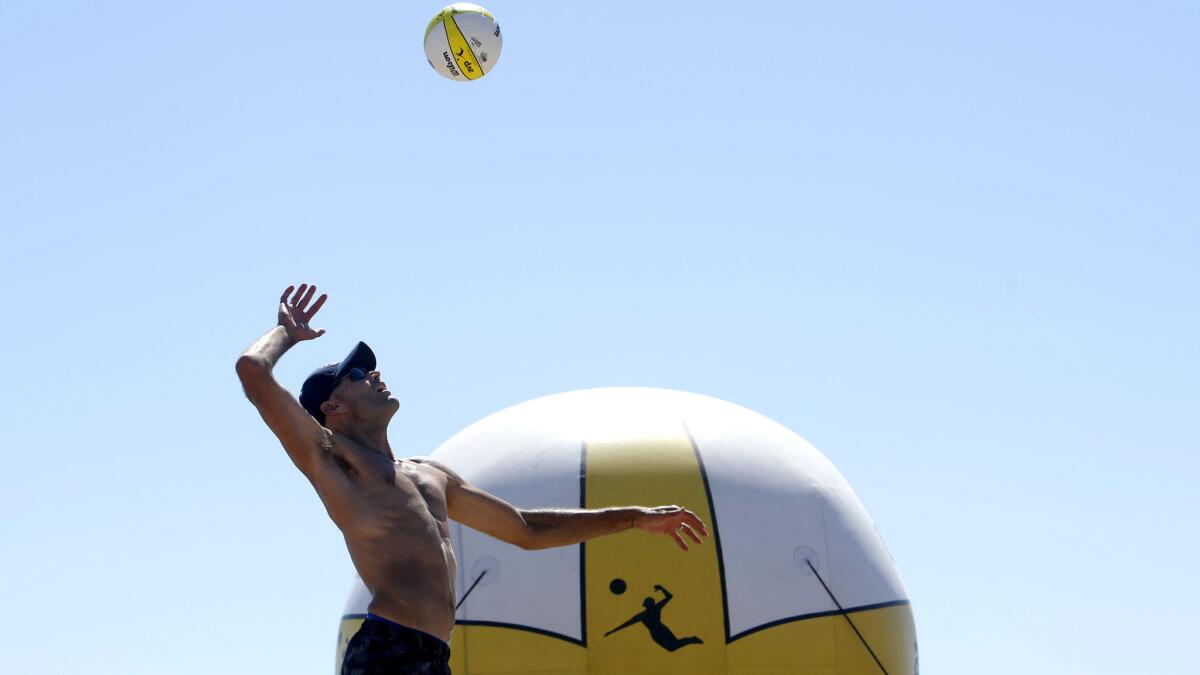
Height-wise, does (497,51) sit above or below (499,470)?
above

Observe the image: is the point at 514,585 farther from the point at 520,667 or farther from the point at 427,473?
the point at 427,473

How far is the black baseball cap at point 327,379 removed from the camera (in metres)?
6.33

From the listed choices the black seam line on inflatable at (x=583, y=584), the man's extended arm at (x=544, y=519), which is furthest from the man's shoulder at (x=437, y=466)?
the black seam line on inflatable at (x=583, y=584)

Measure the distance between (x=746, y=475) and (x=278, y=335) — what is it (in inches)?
246

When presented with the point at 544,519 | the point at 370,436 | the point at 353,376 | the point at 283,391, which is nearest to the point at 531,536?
the point at 544,519

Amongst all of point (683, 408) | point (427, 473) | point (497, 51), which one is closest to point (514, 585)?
point (683, 408)

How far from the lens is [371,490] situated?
598cm

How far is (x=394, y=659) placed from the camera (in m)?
5.70

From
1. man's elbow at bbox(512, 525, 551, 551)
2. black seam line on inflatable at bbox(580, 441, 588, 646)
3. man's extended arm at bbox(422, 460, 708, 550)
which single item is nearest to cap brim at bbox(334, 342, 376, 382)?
man's extended arm at bbox(422, 460, 708, 550)

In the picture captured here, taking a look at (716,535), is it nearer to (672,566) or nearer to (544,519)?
(672,566)

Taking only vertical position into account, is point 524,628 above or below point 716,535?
below

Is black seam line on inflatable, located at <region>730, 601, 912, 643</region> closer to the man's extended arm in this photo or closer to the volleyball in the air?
the man's extended arm

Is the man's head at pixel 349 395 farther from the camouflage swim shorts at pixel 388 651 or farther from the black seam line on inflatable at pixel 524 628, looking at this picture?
the black seam line on inflatable at pixel 524 628

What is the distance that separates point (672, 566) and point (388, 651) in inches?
211
